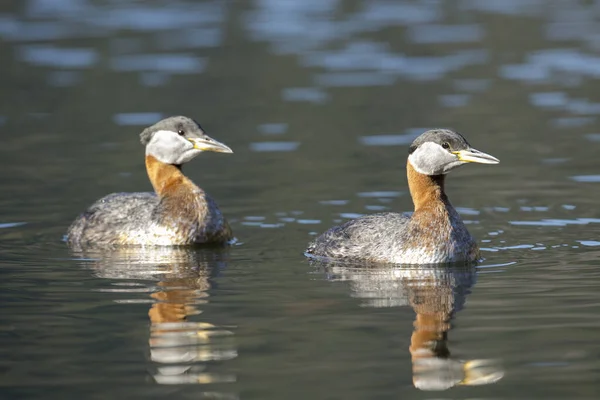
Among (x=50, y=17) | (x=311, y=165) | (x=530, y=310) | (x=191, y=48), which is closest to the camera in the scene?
(x=530, y=310)

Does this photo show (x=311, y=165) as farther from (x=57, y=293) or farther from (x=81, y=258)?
(x=57, y=293)

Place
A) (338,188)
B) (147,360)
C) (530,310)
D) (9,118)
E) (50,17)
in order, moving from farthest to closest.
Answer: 1. (50,17)
2. (9,118)
3. (338,188)
4. (530,310)
5. (147,360)

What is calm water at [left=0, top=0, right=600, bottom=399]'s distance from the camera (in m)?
11.1

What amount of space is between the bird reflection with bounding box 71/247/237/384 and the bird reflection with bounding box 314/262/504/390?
4.86ft

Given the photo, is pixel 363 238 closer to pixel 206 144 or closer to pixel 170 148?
pixel 206 144

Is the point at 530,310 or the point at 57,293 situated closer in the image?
the point at 530,310

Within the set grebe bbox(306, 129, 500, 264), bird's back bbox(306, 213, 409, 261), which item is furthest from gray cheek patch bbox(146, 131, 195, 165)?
grebe bbox(306, 129, 500, 264)

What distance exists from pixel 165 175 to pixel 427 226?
13.5 feet

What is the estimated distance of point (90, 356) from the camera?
11484 millimetres

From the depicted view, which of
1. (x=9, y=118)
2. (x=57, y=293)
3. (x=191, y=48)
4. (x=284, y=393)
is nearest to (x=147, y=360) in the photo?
(x=284, y=393)

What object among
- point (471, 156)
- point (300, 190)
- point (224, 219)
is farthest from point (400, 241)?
point (300, 190)

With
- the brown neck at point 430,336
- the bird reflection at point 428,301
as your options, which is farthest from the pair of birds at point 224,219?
the brown neck at point 430,336

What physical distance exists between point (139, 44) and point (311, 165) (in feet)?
40.5

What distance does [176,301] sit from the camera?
13492 mm
